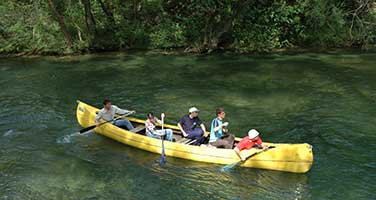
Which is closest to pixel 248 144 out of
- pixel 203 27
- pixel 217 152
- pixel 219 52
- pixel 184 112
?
pixel 217 152

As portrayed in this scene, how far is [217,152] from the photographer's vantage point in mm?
Answer: 11297

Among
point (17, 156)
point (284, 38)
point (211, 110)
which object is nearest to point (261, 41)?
point (284, 38)

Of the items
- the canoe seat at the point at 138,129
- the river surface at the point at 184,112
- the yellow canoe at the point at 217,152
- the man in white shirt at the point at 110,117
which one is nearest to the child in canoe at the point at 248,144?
the yellow canoe at the point at 217,152

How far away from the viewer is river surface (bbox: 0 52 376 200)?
10.6m

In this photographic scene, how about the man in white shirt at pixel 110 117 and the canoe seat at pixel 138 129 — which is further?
the man in white shirt at pixel 110 117

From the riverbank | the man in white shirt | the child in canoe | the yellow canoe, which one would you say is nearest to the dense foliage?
the riverbank

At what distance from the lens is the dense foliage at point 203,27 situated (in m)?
27.1

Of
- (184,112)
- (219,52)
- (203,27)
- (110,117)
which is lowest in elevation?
Result: (184,112)

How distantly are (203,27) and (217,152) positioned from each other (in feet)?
58.9

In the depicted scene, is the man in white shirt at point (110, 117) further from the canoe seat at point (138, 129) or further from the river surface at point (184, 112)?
the river surface at point (184, 112)

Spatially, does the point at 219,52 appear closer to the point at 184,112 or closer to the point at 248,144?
the point at 184,112

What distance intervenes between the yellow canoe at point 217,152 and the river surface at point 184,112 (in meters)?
0.20

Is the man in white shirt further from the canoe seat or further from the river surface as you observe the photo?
the river surface

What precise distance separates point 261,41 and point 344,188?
59.4 ft
